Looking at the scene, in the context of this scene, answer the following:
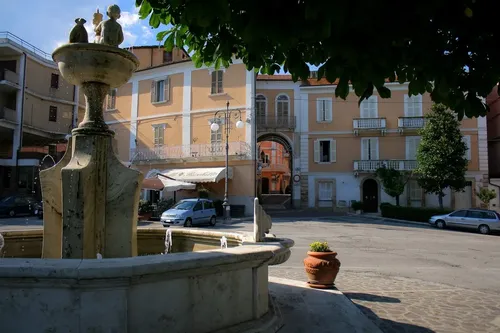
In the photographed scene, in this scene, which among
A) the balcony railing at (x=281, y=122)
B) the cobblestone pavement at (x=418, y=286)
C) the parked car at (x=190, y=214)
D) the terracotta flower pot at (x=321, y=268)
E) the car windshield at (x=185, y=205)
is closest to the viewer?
the cobblestone pavement at (x=418, y=286)

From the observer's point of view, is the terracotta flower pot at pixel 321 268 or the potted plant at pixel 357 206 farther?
the potted plant at pixel 357 206

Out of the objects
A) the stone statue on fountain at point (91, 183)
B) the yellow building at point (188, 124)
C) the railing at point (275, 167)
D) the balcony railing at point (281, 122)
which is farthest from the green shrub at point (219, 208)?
the railing at point (275, 167)

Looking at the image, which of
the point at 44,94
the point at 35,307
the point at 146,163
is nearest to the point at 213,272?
the point at 35,307

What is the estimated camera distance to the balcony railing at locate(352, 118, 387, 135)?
33531mm

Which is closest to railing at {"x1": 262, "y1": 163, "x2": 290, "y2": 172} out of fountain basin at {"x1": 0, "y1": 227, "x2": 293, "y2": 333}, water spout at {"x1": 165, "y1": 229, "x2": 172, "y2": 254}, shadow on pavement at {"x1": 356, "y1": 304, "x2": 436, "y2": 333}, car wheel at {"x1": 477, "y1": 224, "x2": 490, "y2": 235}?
car wheel at {"x1": 477, "y1": 224, "x2": 490, "y2": 235}

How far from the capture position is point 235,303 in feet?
12.7

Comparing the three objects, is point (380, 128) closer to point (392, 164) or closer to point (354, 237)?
point (392, 164)

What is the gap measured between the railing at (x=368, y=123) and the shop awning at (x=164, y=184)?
1498 cm

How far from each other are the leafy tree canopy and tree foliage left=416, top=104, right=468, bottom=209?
25.2 metres

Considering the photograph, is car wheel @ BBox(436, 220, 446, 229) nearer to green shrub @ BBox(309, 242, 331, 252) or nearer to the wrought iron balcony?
the wrought iron balcony

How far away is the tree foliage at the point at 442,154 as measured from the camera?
2631cm

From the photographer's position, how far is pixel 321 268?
688 cm

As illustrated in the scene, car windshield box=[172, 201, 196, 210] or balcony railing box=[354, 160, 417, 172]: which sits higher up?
balcony railing box=[354, 160, 417, 172]

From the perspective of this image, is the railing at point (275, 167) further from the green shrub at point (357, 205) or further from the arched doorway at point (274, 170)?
the green shrub at point (357, 205)
